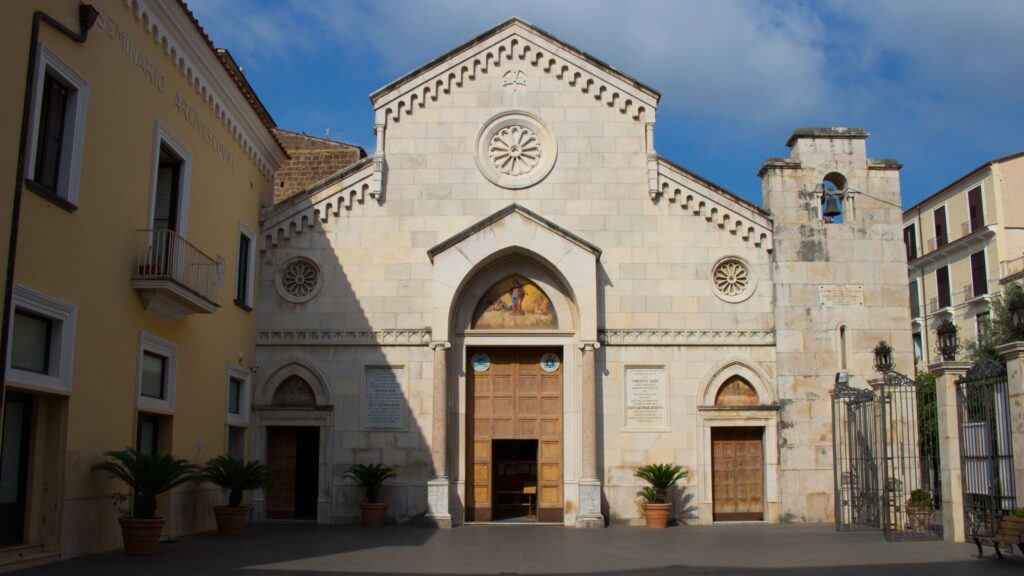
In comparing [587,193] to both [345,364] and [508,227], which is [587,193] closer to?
[508,227]

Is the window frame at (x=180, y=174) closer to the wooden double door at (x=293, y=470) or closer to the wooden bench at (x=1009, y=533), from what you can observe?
the wooden double door at (x=293, y=470)

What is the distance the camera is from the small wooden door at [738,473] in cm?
2264

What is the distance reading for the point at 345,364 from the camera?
23.1m

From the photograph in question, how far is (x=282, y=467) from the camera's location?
23.2m

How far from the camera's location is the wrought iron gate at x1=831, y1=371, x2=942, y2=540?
18.9 metres

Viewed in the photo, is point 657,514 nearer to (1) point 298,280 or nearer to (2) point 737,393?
(2) point 737,393

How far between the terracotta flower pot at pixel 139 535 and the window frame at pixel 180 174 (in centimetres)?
528

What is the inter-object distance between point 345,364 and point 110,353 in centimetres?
816

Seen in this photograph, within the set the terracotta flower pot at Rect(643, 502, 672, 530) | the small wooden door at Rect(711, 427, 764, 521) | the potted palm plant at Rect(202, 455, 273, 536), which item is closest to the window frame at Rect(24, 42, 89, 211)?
the potted palm plant at Rect(202, 455, 273, 536)

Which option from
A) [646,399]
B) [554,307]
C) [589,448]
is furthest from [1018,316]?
[554,307]

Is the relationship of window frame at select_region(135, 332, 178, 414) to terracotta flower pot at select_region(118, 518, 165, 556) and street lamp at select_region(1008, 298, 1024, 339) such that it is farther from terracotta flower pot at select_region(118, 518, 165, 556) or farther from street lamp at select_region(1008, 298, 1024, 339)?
street lamp at select_region(1008, 298, 1024, 339)

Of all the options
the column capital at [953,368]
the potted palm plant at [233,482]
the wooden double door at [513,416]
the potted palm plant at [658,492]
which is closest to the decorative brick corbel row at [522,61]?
the wooden double door at [513,416]

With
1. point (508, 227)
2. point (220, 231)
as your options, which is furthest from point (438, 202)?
point (220, 231)

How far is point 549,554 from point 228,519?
23.3 ft
